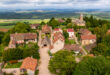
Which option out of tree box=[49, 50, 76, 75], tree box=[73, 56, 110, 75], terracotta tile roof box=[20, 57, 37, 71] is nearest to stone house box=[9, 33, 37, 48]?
terracotta tile roof box=[20, 57, 37, 71]

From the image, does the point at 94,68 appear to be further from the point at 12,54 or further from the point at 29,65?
the point at 12,54

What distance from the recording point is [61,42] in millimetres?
39625

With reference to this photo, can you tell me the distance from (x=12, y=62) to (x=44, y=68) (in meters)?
9.09

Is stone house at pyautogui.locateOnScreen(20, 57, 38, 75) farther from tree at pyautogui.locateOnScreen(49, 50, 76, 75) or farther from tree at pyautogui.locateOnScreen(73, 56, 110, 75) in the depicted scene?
tree at pyautogui.locateOnScreen(73, 56, 110, 75)

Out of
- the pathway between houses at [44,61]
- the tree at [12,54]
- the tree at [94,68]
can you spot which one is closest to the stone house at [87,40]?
the pathway between houses at [44,61]

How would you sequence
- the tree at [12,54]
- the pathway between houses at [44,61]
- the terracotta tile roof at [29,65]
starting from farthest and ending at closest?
the tree at [12,54]
the pathway between houses at [44,61]
the terracotta tile roof at [29,65]

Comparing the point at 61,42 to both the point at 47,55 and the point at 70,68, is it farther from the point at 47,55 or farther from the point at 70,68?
the point at 70,68

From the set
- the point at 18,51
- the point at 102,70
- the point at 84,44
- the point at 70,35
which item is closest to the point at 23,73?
the point at 18,51

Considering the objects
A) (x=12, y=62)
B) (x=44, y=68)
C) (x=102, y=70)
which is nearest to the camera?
(x=102, y=70)

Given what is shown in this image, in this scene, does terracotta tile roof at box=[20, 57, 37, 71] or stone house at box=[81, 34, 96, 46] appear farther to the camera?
stone house at box=[81, 34, 96, 46]

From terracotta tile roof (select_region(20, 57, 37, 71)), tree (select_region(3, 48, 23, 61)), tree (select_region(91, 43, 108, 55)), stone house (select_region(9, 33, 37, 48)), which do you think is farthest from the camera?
stone house (select_region(9, 33, 37, 48))

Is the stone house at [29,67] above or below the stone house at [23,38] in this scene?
below

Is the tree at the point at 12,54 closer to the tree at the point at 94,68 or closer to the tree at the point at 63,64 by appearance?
the tree at the point at 63,64

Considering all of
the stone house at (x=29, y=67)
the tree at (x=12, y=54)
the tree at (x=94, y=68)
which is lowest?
the stone house at (x=29, y=67)
